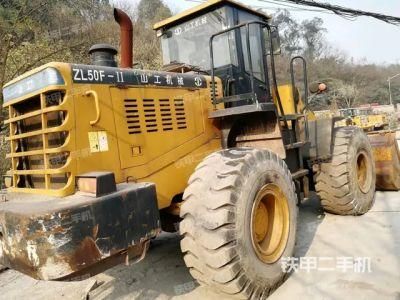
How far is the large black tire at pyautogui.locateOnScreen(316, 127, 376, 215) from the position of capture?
5301mm

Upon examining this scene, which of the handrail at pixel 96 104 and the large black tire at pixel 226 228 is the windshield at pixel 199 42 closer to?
the large black tire at pixel 226 228

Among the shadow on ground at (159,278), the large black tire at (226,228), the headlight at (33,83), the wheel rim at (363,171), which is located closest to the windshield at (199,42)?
the large black tire at (226,228)

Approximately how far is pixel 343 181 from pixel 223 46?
248 cm

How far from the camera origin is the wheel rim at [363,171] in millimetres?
6018

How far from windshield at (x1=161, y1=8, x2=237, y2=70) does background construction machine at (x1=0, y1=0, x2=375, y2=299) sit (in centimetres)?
2

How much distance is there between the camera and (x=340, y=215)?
562cm

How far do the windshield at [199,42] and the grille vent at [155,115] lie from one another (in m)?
0.97

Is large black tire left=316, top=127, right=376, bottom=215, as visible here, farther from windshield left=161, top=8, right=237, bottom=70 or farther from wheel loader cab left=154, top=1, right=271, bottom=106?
windshield left=161, top=8, right=237, bottom=70

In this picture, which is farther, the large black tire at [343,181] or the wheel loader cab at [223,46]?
the large black tire at [343,181]

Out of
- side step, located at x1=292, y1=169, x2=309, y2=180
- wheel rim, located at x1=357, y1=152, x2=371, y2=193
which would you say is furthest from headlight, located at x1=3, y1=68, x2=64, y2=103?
wheel rim, located at x1=357, y1=152, x2=371, y2=193

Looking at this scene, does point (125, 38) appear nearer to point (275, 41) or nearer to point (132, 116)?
point (132, 116)

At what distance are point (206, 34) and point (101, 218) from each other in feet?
9.41

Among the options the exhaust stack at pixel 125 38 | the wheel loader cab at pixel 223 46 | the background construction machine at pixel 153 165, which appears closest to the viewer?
the background construction machine at pixel 153 165

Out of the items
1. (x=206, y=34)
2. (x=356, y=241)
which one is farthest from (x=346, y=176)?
(x=206, y=34)
